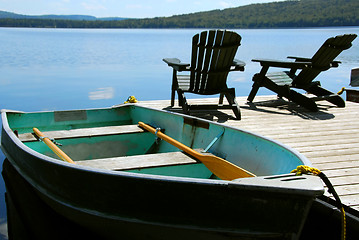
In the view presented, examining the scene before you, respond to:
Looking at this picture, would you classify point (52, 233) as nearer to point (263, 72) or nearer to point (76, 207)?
point (76, 207)

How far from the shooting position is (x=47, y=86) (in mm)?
10203

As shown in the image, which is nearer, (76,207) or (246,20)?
(76,207)

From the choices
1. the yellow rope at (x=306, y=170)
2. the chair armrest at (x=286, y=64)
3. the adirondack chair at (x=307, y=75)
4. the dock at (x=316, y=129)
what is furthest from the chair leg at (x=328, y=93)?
the yellow rope at (x=306, y=170)

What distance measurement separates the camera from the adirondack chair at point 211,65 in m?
4.66

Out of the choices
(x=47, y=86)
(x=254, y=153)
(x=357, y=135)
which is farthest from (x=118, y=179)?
(x=47, y=86)

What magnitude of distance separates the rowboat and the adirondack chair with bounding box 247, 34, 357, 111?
231 centimetres

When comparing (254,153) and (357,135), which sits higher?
(254,153)

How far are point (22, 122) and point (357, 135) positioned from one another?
3.47 meters

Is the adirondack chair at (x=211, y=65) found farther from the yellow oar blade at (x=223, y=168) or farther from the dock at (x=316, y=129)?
the yellow oar blade at (x=223, y=168)

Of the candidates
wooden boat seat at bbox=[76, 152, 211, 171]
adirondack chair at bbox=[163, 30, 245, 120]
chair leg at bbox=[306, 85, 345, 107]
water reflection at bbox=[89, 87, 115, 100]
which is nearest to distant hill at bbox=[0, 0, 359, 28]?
water reflection at bbox=[89, 87, 115, 100]

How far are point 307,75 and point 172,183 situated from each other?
150 inches

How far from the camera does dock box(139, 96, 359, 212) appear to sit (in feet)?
9.81

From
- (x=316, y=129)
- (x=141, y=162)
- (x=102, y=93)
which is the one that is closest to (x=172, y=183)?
(x=141, y=162)

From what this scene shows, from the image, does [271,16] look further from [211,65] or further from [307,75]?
[211,65]
